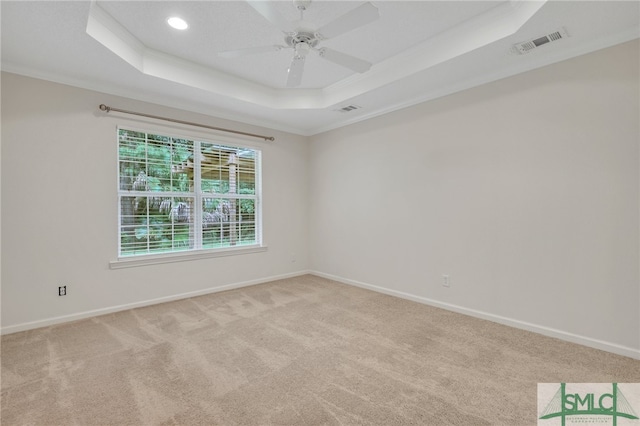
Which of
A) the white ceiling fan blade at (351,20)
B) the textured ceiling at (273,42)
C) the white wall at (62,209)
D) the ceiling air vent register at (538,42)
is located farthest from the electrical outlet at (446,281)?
the white wall at (62,209)

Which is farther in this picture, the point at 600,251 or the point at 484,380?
the point at 600,251

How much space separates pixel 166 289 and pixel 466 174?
12.8 feet

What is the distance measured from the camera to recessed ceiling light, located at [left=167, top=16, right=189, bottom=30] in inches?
99.2

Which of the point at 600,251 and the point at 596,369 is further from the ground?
the point at 600,251

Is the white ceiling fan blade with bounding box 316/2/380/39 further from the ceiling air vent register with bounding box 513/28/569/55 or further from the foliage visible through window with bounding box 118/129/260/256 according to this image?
the foliage visible through window with bounding box 118/129/260/256

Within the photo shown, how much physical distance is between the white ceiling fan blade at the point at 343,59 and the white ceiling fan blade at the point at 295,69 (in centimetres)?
16

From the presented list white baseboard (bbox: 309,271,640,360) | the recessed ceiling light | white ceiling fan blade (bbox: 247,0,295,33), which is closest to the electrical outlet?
white baseboard (bbox: 309,271,640,360)

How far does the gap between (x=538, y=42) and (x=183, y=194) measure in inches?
162

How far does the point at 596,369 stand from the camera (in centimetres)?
217

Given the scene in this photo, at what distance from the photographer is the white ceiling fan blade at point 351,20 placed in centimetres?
174

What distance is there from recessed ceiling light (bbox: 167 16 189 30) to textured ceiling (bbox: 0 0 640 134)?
5cm

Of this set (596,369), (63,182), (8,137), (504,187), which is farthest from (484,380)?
(8,137)

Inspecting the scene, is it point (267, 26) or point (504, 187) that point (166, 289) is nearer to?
point (267, 26)

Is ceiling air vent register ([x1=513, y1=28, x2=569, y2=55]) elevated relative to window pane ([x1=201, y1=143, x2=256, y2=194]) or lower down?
elevated
